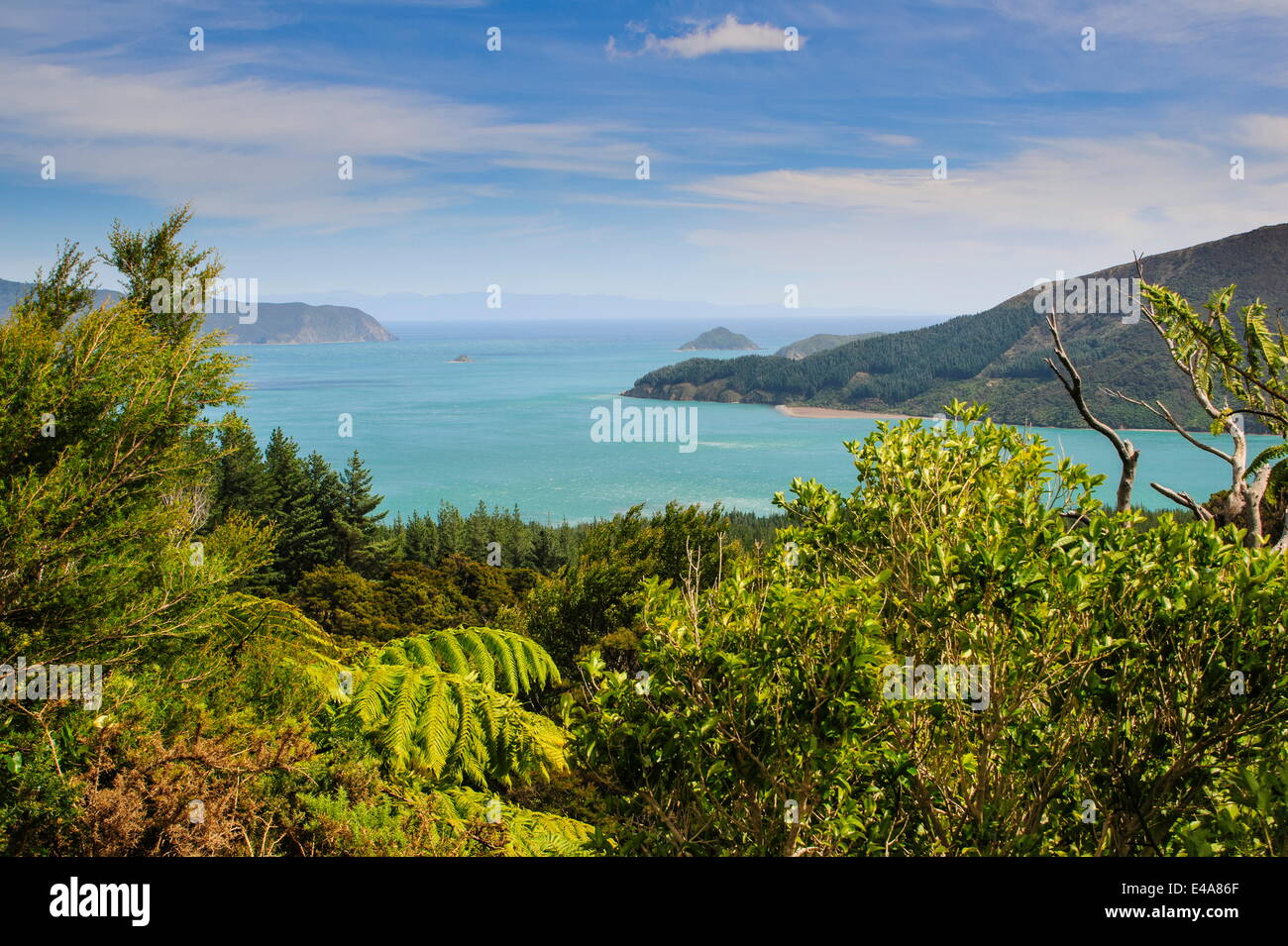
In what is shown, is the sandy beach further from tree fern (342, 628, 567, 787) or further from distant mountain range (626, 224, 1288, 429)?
tree fern (342, 628, 567, 787)

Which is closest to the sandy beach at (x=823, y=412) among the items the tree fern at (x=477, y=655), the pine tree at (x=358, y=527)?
the pine tree at (x=358, y=527)

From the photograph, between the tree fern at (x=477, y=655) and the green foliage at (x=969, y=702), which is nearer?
the green foliage at (x=969, y=702)

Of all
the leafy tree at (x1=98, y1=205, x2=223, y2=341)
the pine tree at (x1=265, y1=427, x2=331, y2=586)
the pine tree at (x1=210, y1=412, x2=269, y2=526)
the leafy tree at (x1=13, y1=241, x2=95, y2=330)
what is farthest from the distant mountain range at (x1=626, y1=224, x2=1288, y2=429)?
the leafy tree at (x1=13, y1=241, x2=95, y2=330)

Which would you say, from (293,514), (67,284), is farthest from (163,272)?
(293,514)

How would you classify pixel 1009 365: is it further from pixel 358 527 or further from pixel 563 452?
pixel 358 527

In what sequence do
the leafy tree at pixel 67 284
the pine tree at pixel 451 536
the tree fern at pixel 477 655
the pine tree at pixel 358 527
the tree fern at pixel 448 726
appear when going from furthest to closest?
the pine tree at pixel 451 536 → the pine tree at pixel 358 527 → the leafy tree at pixel 67 284 → the tree fern at pixel 477 655 → the tree fern at pixel 448 726

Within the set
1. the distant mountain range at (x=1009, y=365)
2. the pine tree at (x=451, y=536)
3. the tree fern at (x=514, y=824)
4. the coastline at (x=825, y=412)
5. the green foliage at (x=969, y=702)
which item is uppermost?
the distant mountain range at (x=1009, y=365)

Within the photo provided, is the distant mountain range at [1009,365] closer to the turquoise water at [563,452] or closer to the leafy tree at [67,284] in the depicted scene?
the turquoise water at [563,452]

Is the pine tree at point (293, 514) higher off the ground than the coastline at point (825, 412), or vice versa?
the coastline at point (825, 412)
